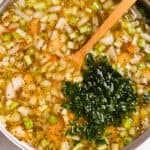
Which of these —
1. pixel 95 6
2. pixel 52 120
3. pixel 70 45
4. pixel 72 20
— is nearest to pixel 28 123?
pixel 52 120

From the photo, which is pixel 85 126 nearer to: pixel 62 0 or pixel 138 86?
pixel 138 86

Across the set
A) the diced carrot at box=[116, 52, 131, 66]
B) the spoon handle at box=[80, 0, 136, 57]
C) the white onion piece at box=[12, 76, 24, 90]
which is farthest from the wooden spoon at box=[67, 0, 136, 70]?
the white onion piece at box=[12, 76, 24, 90]

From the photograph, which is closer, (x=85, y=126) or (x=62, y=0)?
(x=85, y=126)

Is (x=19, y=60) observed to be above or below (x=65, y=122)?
above

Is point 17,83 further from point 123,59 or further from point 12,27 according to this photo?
point 123,59

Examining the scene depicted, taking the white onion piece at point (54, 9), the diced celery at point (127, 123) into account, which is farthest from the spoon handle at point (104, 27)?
the diced celery at point (127, 123)

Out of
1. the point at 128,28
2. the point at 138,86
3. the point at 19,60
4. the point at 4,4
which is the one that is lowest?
the point at 138,86

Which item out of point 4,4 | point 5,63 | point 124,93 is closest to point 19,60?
point 5,63

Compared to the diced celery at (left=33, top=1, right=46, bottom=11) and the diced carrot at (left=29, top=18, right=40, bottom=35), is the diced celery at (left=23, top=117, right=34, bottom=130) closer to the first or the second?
the diced carrot at (left=29, top=18, right=40, bottom=35)
